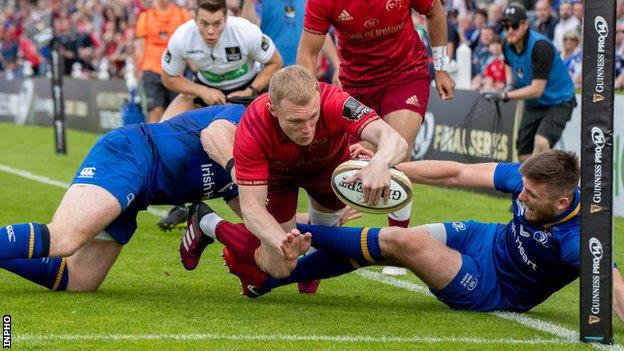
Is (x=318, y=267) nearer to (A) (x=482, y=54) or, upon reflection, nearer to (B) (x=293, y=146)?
(B) (x=293, y=146)

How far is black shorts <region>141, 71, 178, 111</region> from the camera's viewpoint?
1287 centimetres

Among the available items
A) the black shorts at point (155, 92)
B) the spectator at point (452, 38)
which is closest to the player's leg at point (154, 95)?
the black shorts at point (155, 92)

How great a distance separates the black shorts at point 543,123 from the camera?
1176 centimetres

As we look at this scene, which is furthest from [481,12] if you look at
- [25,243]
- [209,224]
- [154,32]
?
[25,243]

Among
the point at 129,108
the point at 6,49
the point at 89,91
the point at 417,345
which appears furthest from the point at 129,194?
the point at 6,49

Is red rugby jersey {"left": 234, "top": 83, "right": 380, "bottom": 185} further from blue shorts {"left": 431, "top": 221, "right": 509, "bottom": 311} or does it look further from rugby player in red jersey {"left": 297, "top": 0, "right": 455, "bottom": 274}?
rugby player in red jersey {"left": 297, "top": 0, "right": 455, "bottom": 274}

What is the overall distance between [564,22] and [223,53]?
8.08 meters

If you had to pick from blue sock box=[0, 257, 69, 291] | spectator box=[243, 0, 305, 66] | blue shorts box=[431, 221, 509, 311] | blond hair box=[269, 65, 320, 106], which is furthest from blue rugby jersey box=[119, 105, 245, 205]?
spectator box=[243, 0, 305, 66]

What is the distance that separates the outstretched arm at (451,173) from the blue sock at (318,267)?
61 centimetres

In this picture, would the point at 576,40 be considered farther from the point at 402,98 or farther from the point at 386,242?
the point at 386,242

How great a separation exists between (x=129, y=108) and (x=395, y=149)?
32.1ft

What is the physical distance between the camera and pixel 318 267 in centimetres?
693

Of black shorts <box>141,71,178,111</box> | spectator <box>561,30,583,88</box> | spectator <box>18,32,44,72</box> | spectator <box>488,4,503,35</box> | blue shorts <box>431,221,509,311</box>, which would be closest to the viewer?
blue shorts <box>431,221,509,311</box>

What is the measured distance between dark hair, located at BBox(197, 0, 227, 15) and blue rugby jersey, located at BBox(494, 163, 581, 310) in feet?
11.9
